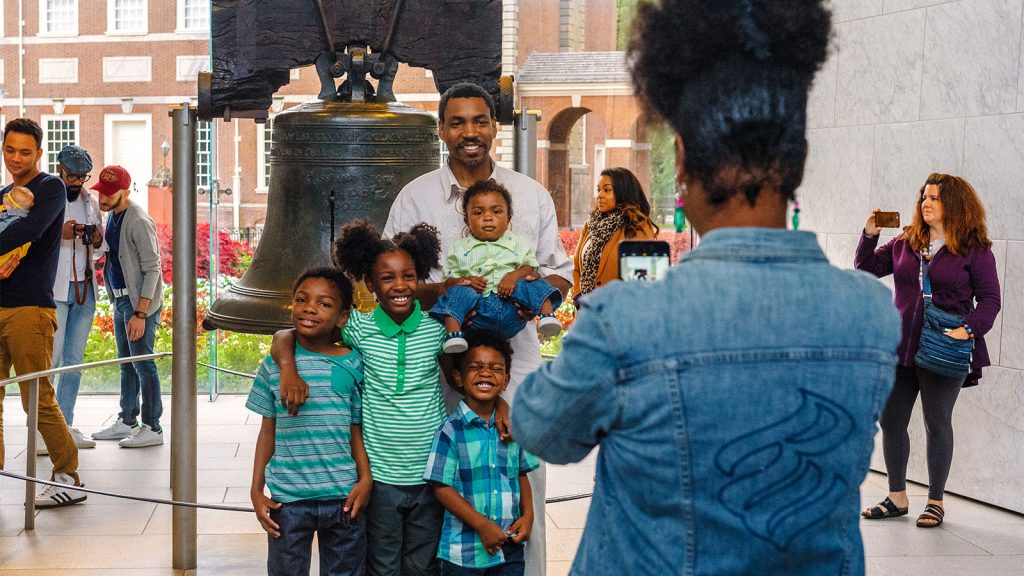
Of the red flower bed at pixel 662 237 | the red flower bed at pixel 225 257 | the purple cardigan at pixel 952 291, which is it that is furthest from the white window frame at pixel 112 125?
the purple cardigan at pixel 952 291

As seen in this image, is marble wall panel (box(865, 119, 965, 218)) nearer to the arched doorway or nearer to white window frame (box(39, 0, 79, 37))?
the arched doorway

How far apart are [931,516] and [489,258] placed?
3649 millimetres

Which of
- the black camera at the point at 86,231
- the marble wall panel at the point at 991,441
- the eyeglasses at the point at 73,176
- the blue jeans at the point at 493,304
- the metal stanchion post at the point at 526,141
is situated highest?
the metal stanchion post at the point at 526,141

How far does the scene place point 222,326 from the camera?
426cm

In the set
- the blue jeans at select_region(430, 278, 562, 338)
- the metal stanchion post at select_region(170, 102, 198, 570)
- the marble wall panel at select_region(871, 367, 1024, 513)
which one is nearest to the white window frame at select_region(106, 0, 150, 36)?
the metal stanchion post at select_region(170, 102, 198, 570)

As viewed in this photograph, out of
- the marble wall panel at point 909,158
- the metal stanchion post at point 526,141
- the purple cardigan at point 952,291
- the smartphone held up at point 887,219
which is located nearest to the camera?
the metal stanchion post at point 526,141

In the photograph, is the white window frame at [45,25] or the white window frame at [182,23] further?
the white window frame at [45,25]

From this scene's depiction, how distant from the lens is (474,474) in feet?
11.1

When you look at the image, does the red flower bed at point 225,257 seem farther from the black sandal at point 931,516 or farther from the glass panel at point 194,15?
the black sandal at point 931,516

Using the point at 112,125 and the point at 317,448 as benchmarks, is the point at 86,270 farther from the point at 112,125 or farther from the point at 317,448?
the point at 112,125

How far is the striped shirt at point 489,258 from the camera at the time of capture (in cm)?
335

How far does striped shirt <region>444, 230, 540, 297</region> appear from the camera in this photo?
3348 mm

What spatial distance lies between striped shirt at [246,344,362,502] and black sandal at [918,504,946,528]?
3.64 metres

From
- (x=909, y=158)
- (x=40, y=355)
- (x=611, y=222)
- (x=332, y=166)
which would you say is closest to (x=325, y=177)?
(x=332, y=166)
